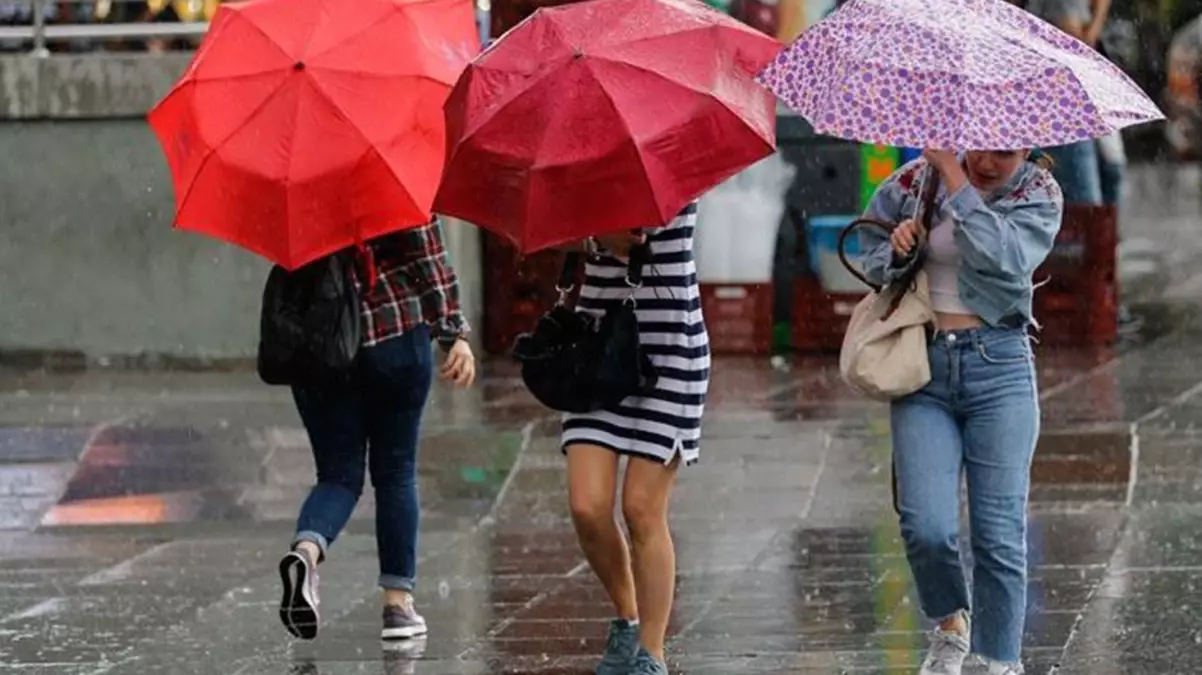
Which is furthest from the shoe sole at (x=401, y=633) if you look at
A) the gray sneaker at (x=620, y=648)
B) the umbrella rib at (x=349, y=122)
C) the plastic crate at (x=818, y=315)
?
the plastic crate at (x=818, y=315)

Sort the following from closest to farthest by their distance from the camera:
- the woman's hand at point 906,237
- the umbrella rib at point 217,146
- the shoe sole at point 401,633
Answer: the woman's hand at point 906,237 → the umbrella rib at point 217,146 → the shoe sole at point 401,633

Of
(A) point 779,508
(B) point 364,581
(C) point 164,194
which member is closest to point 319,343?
(B) point 364,581

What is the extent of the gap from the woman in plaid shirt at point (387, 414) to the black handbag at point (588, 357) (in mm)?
812

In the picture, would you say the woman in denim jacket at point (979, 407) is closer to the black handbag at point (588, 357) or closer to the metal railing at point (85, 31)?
the black handbag at point (588, 357)

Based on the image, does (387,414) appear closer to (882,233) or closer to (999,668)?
(882,233)

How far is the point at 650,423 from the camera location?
6617 millimetres

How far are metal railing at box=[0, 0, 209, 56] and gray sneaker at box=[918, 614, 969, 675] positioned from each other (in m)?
8.30

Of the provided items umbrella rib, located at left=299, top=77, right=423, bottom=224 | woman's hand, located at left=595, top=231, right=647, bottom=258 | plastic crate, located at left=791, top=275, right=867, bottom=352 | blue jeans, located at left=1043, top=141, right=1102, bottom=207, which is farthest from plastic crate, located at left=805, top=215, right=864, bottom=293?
woman's hand, located at left=595, top=231, right=647, bottom=258

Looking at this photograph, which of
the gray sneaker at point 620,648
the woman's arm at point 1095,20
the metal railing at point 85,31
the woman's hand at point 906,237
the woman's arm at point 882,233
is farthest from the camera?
the woman's arm at point 1095,20

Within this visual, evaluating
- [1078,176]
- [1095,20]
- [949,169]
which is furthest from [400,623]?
[1095,20]

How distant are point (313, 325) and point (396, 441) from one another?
55 cm

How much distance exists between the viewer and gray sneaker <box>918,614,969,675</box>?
645 cm

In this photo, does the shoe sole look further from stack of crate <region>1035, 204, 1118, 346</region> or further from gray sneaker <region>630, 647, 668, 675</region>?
stack of crate <region>1035, 204, 1118, 346</region>

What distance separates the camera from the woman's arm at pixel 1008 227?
6.01 meters
